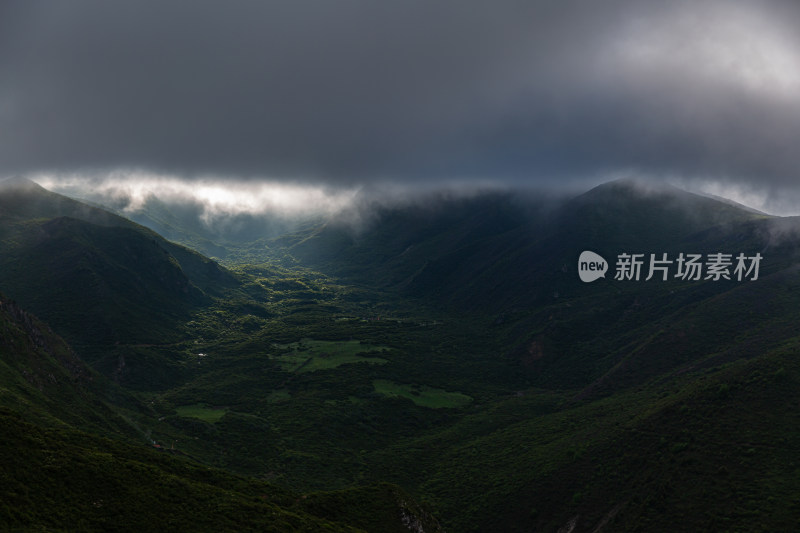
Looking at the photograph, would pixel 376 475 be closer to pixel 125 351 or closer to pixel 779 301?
pixel 125 351

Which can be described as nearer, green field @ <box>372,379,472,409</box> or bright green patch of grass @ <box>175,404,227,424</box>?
bright green patch of grass @ <box>175,404,227,424</box>

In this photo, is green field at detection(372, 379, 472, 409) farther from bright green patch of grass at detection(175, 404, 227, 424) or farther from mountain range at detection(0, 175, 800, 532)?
bright green patch of grass at detection(175, 404, 227, 424)

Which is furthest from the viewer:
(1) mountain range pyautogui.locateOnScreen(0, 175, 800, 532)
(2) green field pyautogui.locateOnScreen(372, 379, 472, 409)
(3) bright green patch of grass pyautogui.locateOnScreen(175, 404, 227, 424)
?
(2) green field pyautogui.locateOnScreen(372, 379, 472, 409)

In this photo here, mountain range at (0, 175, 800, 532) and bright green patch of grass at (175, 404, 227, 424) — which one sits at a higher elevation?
mountain range at (0, 175, 800, 532)

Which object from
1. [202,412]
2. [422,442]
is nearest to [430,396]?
[422,442]

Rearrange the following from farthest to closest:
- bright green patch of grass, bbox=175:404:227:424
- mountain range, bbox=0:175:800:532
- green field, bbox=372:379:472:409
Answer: green field, bbox=372:379:472:409, bright green patch of grass, bbox=175:404:227:424, mountain range, bbox=0:175:800:532

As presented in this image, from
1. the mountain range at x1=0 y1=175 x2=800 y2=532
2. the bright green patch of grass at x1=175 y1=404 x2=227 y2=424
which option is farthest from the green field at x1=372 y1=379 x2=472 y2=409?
the bright green patch of grass at x1=175 y1=404 x2=227 y2=424

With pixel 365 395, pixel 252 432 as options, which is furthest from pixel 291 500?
pixel 365 395

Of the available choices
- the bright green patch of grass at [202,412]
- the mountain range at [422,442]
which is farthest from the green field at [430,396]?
the bright green patch of grass at [202,412]
